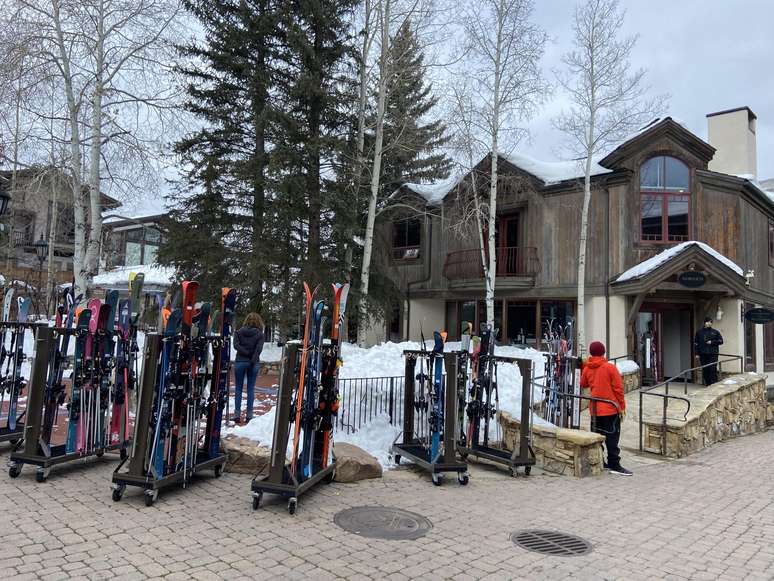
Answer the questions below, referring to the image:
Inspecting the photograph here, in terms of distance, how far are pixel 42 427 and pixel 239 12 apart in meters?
14.2

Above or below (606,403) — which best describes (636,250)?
above

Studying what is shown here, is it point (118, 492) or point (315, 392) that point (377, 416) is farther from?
point (118, 492)

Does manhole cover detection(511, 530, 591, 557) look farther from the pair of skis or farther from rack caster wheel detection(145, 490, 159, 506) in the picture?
rack caster wheel detection(145, 490, 159, 506)

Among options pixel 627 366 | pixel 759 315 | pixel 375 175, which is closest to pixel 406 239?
pixel 375 175

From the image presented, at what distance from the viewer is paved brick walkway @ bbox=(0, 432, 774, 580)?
399 cm

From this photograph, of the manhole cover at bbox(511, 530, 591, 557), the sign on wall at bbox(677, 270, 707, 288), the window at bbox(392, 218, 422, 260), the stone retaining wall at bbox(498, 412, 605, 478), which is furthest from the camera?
the window at bbox(392, 218, 422, 260)

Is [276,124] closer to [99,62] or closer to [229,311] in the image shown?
[99,62]

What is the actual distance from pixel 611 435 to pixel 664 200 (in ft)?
37.0

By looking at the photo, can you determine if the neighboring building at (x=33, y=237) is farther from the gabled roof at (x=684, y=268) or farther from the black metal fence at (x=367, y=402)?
the gabled roof at (x=684, y=268)

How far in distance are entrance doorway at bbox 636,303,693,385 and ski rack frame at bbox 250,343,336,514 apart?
13.7 m

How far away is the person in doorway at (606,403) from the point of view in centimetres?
757

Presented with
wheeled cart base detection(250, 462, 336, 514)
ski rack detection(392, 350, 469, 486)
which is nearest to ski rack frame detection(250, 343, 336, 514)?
wheeled cart base detection(250, 462, 336, 514)

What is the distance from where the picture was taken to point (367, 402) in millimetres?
8695

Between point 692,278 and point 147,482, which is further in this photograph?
point 692,278
